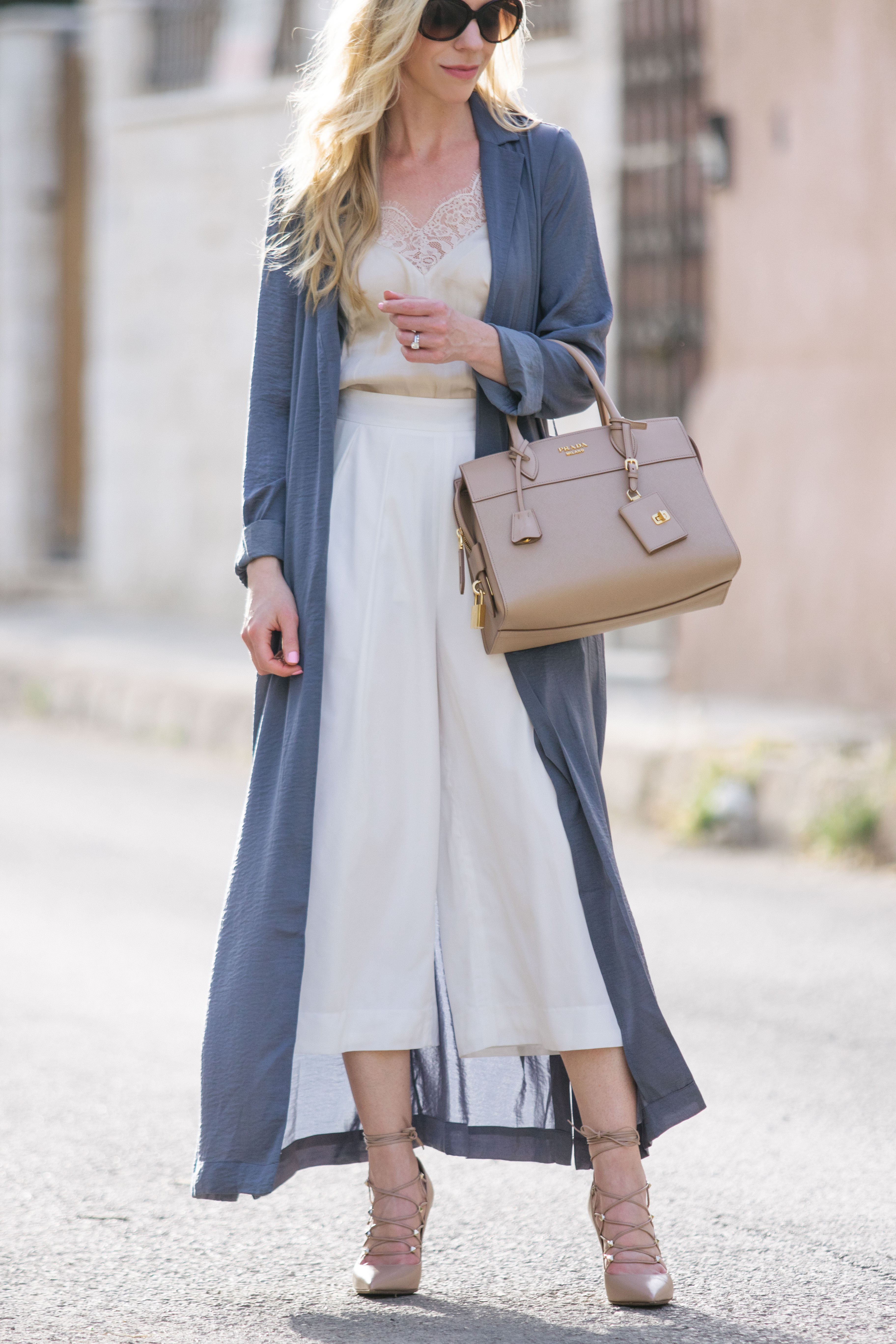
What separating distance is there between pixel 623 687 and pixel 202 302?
233 inches

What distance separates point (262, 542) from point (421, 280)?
0.44m

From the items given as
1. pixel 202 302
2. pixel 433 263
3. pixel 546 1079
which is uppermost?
pixel 202 302

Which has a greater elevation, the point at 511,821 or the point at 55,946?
the point at 511,821

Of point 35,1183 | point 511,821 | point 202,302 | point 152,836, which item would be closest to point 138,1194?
point 35,1183

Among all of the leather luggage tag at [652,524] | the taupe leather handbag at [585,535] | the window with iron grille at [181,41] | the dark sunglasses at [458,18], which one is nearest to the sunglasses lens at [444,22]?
the dark sunglasses at [458,18]

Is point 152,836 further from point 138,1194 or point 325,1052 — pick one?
point 325,1052

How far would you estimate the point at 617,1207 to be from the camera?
258 cm

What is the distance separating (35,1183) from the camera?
10.2 ft

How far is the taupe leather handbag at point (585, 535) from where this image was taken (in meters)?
2.51

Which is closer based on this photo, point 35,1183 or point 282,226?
point 282,226

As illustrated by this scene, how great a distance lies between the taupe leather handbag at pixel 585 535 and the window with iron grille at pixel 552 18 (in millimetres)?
9235

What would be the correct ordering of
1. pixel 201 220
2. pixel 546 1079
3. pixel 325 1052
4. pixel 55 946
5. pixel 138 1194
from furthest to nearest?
pixel 201 220 < pixel 55 946 < pixel 138 1194 < pixel 546 1079 < pixel 325 1052

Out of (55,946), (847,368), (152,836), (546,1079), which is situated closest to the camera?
(546,1079)

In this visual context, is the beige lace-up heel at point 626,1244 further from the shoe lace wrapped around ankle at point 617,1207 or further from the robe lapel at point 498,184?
the robe lapel at point 498,184
